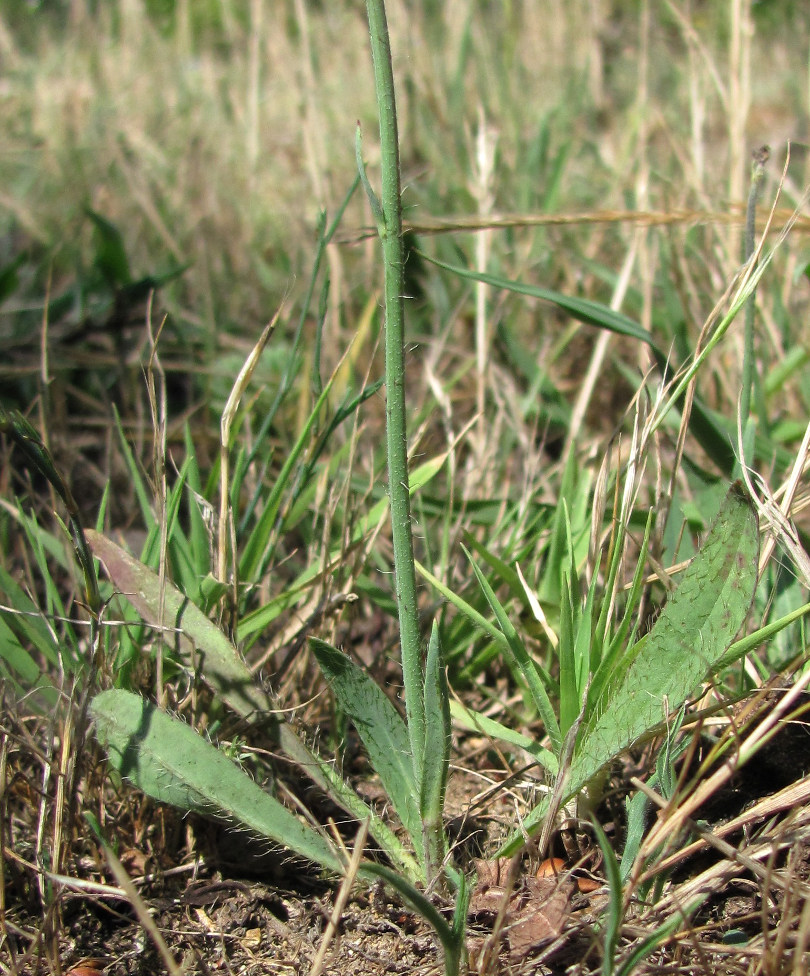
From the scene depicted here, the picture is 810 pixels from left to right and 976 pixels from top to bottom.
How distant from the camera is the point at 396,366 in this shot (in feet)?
2.40

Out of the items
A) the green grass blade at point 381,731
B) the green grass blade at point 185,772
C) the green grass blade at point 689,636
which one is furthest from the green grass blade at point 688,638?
the green grass blade at point 185,772

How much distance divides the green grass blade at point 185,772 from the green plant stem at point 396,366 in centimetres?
13

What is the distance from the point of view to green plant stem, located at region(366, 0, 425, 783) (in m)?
0.67

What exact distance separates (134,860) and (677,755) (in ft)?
1.85

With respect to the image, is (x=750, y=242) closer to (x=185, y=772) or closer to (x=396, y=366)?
(x=396, y=366)

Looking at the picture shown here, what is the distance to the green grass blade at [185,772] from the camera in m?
0.82

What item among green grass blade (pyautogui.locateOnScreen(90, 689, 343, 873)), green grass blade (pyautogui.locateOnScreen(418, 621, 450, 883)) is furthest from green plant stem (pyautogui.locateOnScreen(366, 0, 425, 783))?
green grass blade (pyautogui.locateOnScreen(90, 689, 343, 873))

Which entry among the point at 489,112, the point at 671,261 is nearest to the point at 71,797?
the point at 671,261

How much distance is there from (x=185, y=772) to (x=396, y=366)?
1.39 feet

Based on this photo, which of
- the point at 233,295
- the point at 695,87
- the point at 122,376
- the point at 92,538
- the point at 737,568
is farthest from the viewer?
the point at 233,295

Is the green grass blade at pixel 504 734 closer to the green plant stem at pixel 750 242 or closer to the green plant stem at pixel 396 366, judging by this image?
the green plant stem at pixel 396 366

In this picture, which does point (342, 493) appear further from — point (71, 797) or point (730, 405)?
point (730, 405)

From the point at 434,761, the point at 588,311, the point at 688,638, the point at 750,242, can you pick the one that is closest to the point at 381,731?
the point at 434,761

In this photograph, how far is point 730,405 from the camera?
1.45 meters
